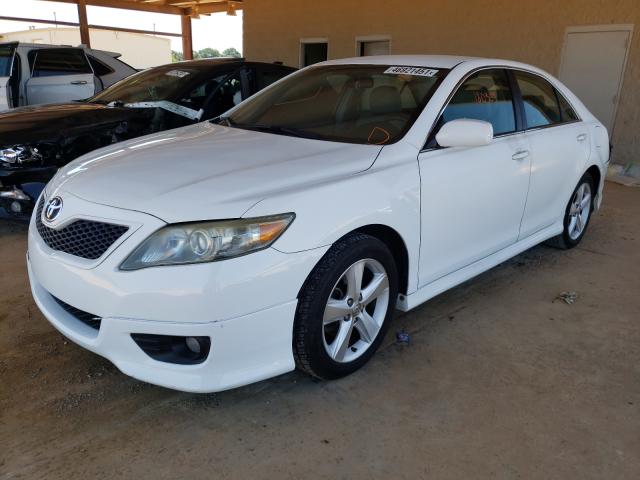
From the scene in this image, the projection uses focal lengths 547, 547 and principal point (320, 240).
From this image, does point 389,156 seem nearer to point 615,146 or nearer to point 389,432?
point 389,432

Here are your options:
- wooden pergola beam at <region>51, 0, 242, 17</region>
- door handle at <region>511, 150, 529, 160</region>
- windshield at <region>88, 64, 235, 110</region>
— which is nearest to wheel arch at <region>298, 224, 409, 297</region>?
door handle at <region>511, 150, 529, 160</region>

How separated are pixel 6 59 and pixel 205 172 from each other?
22.5 ft

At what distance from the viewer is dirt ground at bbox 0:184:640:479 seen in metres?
2.13

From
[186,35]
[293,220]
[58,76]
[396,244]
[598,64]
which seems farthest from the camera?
[186,35]

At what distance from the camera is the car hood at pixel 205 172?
220cm

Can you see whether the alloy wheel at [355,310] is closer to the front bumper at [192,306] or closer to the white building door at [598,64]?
the front bumper at [192,306]

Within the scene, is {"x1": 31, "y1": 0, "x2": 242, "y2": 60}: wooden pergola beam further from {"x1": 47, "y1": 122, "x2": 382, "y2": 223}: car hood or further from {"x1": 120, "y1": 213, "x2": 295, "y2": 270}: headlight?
{"x1": 120, "y1": 213, "x2": 295, "y2": 270}: headlight

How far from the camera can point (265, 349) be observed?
2240 mm

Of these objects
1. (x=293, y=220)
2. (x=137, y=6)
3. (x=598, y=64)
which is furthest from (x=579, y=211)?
(x=137, y=6)

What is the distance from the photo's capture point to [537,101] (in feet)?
12.7

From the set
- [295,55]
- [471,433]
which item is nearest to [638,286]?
[471,433]

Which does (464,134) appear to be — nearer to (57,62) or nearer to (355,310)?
(355,310)

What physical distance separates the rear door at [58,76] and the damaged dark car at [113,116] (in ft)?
7.99

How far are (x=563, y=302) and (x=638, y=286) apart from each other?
731 millimetres
